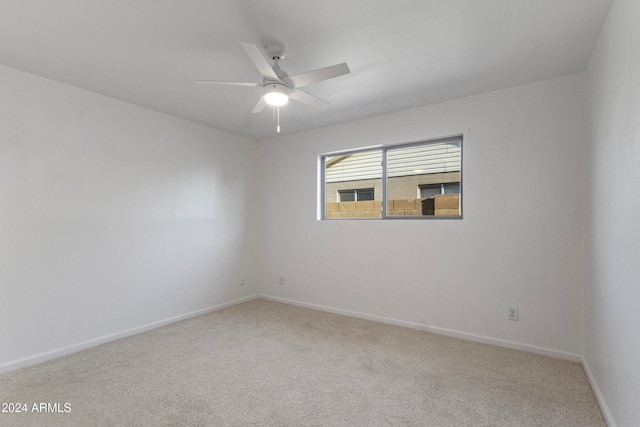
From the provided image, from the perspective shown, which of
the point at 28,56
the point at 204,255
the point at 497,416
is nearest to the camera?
the point at 497,416

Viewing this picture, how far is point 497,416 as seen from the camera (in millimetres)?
1871

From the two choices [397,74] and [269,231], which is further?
[269,231]

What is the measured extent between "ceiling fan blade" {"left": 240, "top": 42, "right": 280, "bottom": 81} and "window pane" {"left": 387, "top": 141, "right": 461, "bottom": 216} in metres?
2.02

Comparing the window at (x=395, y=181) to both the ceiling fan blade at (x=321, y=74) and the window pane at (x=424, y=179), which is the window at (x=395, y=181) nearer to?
the window pane at (x=424, y=179)

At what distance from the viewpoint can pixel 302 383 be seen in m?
2.27

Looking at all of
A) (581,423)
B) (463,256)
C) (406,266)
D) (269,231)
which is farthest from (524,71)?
(269,231)

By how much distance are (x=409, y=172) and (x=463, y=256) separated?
3.61 ft

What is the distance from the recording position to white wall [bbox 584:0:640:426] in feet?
4.77

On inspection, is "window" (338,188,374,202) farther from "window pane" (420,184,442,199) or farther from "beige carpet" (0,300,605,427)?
"beige carpet" (0,300,605,427)

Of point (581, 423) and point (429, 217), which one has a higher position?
point (429, 217)

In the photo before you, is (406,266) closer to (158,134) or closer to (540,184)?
(540,184)

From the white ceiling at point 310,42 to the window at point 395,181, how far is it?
0.68 m

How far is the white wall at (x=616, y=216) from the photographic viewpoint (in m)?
1.45

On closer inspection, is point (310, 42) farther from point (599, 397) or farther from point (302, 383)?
point (599, 397)
